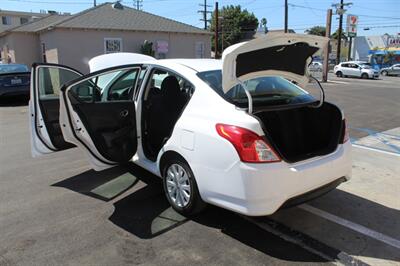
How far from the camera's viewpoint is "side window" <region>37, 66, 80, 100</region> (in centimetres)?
450

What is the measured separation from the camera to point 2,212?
3.94 meters

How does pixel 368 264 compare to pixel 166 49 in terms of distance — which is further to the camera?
pixel 166 49

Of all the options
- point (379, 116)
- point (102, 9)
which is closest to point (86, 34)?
point (102, 9)

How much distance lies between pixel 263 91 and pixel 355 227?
170 centimetres

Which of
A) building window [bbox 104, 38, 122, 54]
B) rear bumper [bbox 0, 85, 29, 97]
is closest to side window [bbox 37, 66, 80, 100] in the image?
rear bumper [bbox 0, 85, 29, 97]

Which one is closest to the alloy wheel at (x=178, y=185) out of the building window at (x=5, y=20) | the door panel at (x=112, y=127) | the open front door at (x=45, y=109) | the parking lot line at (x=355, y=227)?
the door panel at (x=112, y=127)

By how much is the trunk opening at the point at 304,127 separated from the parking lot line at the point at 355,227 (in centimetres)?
66

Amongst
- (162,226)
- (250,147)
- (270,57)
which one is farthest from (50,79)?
(250,147)

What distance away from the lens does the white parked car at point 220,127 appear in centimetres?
305

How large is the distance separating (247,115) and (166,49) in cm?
2327

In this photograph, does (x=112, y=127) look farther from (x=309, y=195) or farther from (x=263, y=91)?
(x=309, y=195)

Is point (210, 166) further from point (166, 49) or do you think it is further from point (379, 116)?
point (166, 49)

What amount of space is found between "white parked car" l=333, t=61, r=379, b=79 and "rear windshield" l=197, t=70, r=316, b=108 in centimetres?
3265

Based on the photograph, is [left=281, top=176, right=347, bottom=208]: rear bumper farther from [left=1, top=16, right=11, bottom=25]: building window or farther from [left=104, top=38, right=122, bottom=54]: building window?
[left=1, top=16, right=11, bottom=25]: building window
